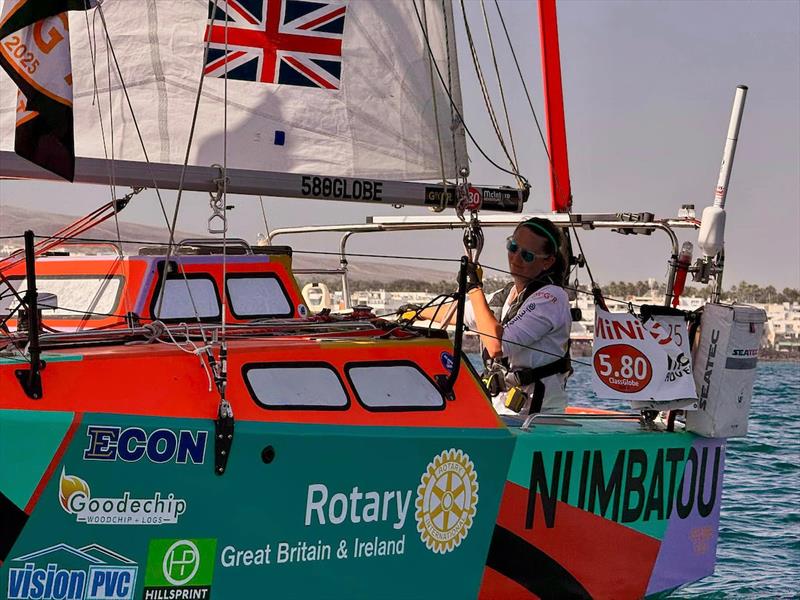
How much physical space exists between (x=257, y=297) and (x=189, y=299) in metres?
0.51

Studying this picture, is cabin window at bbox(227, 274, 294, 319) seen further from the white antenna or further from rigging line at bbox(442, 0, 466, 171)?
the white antenna

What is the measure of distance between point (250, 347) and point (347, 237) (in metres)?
3.89

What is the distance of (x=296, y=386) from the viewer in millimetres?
5586

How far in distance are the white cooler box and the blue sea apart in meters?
1.46

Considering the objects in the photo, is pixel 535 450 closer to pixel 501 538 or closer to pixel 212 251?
pixel 501 538

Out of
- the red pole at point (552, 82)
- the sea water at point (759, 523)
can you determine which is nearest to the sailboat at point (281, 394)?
the sea water at point (759, 523)

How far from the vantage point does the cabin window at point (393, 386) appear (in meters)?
5.82

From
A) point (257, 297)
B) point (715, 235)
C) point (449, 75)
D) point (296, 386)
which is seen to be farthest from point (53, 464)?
point (715, 235)

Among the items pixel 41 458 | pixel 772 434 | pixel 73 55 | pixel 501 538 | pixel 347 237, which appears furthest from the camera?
pixel 772 434

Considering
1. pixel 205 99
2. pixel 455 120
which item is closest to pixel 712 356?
pixel 455 120


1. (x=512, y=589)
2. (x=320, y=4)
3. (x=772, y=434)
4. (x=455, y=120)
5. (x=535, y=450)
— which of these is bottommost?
(x=772, y=434)

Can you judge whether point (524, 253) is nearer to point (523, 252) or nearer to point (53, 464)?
point (523, 252)

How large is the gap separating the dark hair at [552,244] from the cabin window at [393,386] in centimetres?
158

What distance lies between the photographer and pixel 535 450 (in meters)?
6.38
